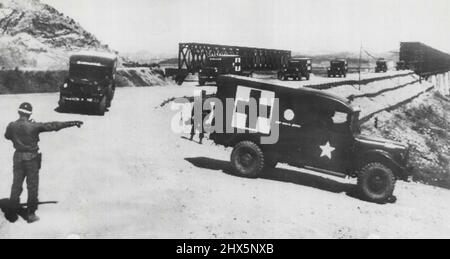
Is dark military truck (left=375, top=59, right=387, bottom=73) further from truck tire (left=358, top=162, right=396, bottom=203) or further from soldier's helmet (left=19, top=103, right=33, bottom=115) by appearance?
soldier's helmet (left=19, top=103, right=33, bottom=115)

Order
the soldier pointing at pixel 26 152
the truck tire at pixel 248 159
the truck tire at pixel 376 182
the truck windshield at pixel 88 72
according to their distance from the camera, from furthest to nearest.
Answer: the truck windshield at pixel 88 72
the truck tire at pixel 248 159
the truck tire at pixel 376 182
the soldier pointing at pixel 26 152

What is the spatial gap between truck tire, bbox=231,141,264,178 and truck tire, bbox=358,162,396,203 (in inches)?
96.9

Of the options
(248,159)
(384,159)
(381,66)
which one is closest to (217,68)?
(248,159)

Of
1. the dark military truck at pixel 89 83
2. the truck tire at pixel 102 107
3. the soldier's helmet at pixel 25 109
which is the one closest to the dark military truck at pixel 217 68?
the dark military truck at pixel 89 83

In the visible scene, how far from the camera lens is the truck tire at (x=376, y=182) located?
10.3 meters

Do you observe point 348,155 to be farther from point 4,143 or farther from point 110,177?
point 4,143

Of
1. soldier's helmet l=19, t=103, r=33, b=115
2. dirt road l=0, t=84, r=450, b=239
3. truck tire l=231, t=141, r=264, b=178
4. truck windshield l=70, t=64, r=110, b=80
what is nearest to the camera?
soldier's helmet l=19, t=103, r=33, b=115

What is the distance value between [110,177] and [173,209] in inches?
90.0

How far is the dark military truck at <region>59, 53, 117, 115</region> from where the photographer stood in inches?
683

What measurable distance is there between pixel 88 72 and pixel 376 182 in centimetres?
1288

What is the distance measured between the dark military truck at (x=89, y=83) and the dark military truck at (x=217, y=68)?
501 inches

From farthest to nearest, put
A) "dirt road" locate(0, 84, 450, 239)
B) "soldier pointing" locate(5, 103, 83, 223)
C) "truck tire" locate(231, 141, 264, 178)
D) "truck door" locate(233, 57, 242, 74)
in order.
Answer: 1. "truck door" locate(233, 57, 242, 74)
2. "truck tire" locate(231, 141, 264, 178)
3. "dirt road" locate(0, 84, 450, 239)
4. "soldier pointing" locate(5, 103, 83, 223)

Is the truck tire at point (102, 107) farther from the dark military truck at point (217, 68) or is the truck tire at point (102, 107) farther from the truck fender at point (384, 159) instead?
the dark military truck at point (217, 68)

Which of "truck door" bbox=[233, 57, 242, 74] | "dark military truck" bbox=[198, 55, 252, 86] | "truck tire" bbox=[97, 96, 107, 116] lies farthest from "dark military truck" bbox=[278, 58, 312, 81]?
"truck tire" bbox=[97, 96, 107, 116]
